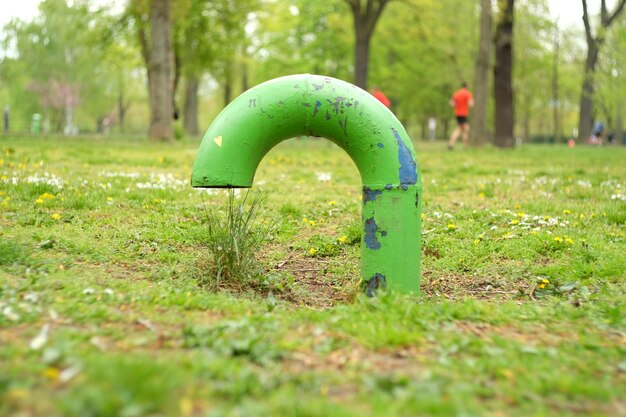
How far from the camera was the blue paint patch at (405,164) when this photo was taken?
4.28 meters

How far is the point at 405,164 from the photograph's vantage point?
14.1ft

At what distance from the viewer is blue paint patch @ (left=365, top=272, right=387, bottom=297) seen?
4.34 metres

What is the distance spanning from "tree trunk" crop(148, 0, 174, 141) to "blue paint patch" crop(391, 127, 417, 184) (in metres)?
15.8

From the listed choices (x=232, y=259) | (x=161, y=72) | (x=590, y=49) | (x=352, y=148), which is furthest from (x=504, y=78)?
(x=232, y=259)

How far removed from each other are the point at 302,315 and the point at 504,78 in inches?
782

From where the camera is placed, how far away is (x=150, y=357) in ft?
8.60

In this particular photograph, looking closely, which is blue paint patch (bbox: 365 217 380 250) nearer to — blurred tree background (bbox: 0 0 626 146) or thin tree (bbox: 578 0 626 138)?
blurred tree background (bbox: 0 0 626 146)

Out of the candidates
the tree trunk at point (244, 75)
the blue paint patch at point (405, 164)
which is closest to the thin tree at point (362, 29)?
the blue paint patch at point (405, 164)

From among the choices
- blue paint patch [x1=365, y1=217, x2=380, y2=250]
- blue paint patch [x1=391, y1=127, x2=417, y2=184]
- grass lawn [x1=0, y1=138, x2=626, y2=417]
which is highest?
blue paint patch [x1=391, y1=127, x2=417, y2=184]

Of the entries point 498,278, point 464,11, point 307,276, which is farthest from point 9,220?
point 464,11

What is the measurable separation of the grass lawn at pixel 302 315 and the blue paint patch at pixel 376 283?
0.37 ft

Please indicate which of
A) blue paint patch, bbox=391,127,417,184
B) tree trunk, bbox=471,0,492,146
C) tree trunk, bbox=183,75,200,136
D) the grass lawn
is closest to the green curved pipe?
blue paint patch, bbox=391,127,417,184

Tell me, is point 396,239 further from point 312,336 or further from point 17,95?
point 17,95

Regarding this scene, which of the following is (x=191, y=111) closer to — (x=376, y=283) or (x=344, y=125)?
(x=344, y=125)
